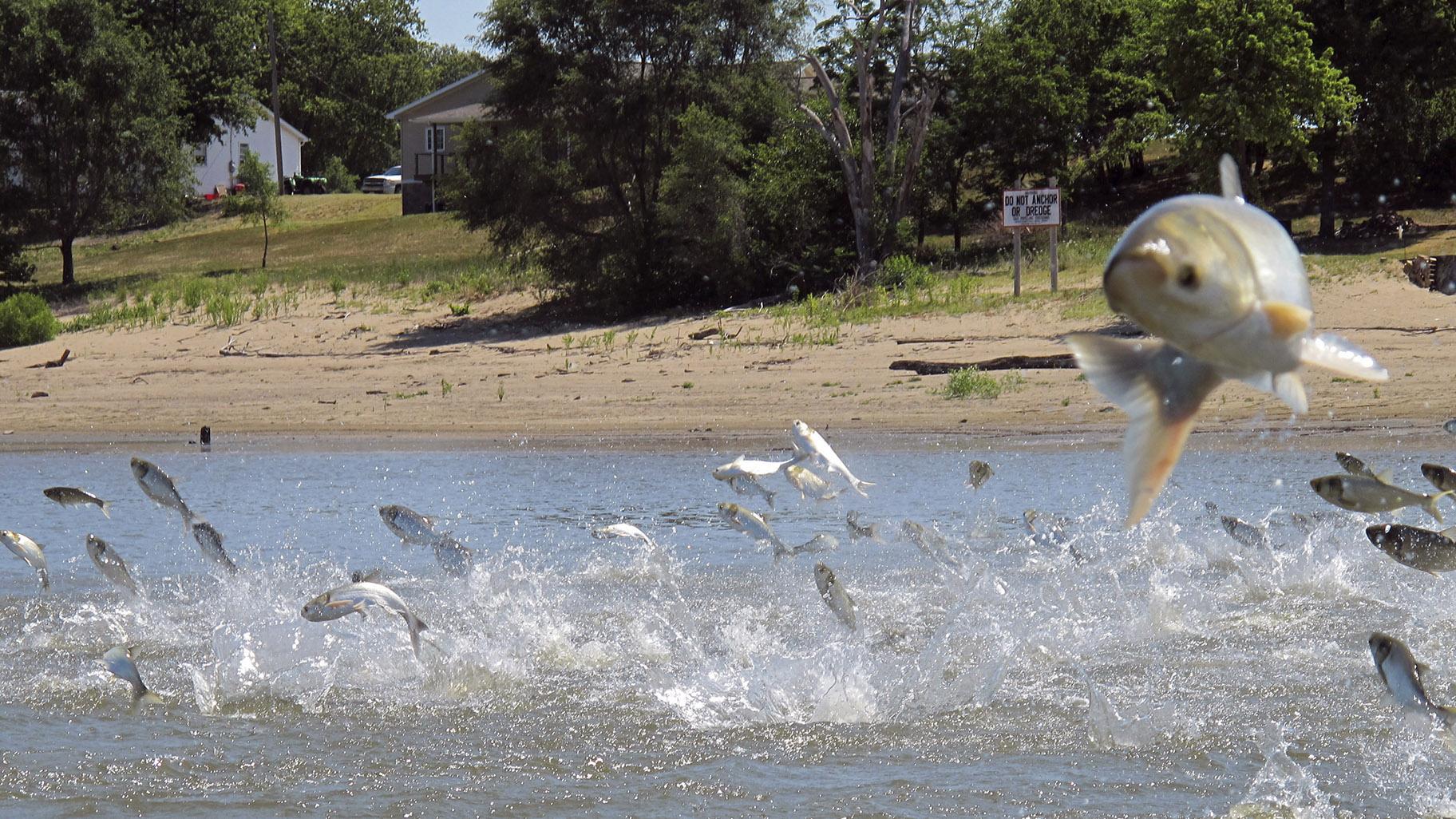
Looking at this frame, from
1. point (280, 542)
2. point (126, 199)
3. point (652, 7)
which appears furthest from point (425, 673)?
point (126, 199)

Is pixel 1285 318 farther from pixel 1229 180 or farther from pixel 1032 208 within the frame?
pixel 1032 208

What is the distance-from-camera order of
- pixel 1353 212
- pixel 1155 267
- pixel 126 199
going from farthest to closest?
pixel 126 199 < pixel 1353 212 < pixel 1155 267

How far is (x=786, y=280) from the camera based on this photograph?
26.2 meters

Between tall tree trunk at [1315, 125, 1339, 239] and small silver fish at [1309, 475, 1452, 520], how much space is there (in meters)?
21.4

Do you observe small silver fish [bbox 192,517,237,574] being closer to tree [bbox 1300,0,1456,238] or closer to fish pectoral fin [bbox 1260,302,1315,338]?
fish pectoral fin [bbox 1260,302,1315,338]

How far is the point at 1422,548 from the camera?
5.24m

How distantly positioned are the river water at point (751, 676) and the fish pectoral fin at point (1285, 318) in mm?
3704

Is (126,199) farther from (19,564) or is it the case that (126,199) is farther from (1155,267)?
(1155,267)

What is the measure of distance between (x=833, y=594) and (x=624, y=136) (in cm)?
2151

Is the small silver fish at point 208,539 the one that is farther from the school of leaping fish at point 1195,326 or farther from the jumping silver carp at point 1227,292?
the jumping silver carp at point 1227,292

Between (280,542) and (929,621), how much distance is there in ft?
17.7

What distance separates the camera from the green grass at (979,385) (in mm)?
16719

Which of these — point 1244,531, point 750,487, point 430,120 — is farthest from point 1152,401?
point 430,120

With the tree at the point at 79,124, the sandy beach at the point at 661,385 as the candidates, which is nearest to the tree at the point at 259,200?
the tree at the point at 79,124
